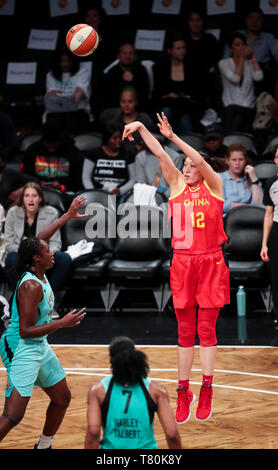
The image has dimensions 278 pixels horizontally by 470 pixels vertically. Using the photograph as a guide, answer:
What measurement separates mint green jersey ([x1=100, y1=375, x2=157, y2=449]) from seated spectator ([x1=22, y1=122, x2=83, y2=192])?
21.1ft

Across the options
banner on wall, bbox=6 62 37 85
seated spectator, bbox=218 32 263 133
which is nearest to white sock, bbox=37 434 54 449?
seated spectator, bbox=218 32 263 133

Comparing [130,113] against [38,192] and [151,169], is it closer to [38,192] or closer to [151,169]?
[151,169]

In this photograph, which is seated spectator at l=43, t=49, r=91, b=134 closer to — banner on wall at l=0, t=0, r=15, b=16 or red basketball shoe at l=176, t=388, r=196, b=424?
banner on wall at l=0, t=0, r=15, b=16

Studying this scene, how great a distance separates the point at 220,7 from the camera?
1249 centimetres

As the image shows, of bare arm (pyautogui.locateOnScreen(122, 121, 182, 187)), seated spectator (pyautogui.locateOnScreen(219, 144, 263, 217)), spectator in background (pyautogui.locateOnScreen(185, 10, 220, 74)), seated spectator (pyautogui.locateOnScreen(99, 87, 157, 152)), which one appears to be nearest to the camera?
bare arm (pyautogui.locateOnScreen(122, 121, 182, 187))

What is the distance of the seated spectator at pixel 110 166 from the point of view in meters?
9.73

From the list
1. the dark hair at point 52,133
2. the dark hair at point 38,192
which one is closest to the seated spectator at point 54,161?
the dark hair at point 52,133

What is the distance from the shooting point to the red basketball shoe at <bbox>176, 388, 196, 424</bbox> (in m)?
5.49

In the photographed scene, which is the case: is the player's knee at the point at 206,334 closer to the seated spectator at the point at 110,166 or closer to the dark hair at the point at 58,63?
the seated spectator at the point at 110,166

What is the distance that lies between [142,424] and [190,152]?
2245 mm

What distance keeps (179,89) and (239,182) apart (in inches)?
91.5

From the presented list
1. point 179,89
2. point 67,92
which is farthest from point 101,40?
point 179,89

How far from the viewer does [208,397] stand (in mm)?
5527
